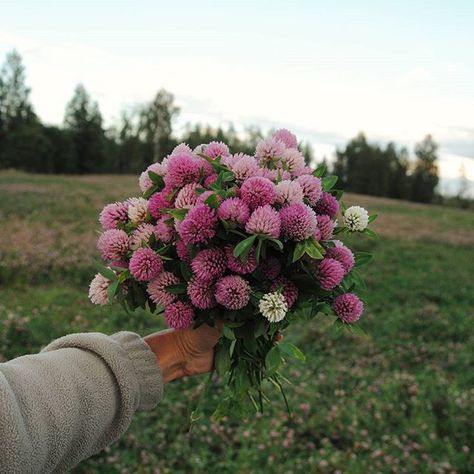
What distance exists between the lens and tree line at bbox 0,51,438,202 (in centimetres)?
5391

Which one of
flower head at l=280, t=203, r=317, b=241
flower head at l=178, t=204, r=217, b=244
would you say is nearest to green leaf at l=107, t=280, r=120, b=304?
flower head at l=178, t=204, r=217, b=244

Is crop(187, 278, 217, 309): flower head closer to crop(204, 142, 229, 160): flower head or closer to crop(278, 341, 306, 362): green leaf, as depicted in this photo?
crop(278, 341, 306, 362): green leaf

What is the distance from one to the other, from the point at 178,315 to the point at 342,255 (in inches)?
27.3

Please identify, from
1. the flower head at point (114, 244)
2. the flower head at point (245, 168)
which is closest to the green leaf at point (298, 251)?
the flower head at point (245, 168)

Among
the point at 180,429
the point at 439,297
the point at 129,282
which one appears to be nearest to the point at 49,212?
the point at 439,297

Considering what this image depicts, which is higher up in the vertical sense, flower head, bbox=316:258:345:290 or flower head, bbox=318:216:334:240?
flower head, bbox=318:216:334:240

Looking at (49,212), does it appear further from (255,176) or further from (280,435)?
(255,176)

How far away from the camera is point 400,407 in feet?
22.2

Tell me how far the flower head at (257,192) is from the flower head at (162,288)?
425 millimetres

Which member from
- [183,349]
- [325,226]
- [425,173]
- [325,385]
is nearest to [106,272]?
[183,349]

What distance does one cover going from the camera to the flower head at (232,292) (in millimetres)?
2059

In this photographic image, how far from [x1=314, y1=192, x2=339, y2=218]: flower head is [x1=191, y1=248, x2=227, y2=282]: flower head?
47 cm

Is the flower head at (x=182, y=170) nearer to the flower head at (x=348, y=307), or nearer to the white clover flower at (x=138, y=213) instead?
the white clover flower at (x=138, y=213)

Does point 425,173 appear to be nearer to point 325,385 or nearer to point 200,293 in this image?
point 325,385
